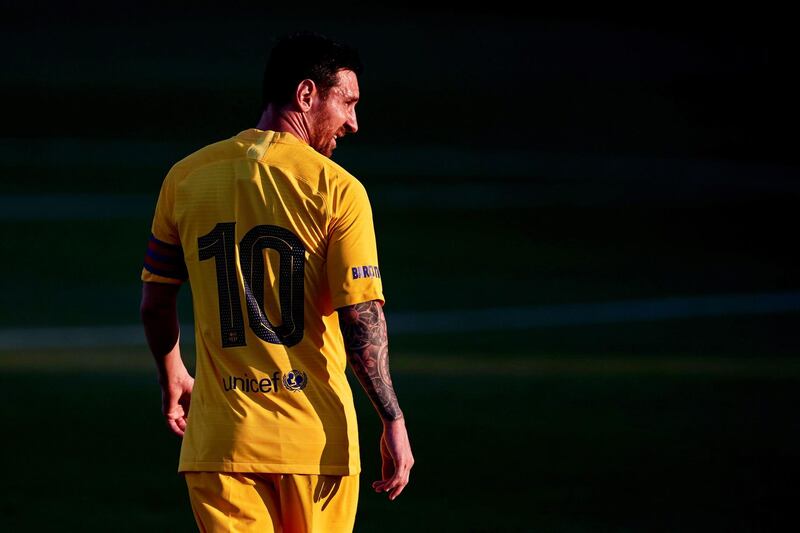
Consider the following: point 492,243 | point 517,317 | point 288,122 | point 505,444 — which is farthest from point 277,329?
point 492,243

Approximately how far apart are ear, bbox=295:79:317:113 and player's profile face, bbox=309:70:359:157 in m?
0.02

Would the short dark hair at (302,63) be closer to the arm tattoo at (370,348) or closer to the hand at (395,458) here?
the arm tattoo at (370,348)

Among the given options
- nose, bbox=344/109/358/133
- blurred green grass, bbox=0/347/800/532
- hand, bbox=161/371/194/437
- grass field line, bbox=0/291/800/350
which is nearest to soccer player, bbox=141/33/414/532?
nose, bbox=344/109/358/133

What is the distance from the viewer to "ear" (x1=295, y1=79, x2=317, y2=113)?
3.98 m

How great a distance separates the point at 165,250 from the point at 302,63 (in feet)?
2.06

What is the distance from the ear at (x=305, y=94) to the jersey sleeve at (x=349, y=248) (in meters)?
0.28

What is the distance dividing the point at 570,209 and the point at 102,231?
19.4ft

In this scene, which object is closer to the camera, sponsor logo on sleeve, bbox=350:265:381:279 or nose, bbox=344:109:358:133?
sponsor logo on sleeve, bbox=350:265:381:279

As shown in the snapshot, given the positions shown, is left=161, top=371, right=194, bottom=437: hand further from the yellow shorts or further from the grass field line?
the grass field line

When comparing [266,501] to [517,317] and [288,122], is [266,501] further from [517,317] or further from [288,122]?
[517,317]

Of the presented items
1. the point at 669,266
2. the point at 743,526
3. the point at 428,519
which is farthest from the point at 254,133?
the point at 669,266

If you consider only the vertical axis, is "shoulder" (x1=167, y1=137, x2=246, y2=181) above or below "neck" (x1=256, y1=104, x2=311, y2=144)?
below

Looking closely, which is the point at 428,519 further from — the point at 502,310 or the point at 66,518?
the point at 502,310

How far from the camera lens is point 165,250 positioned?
13.3 feet
